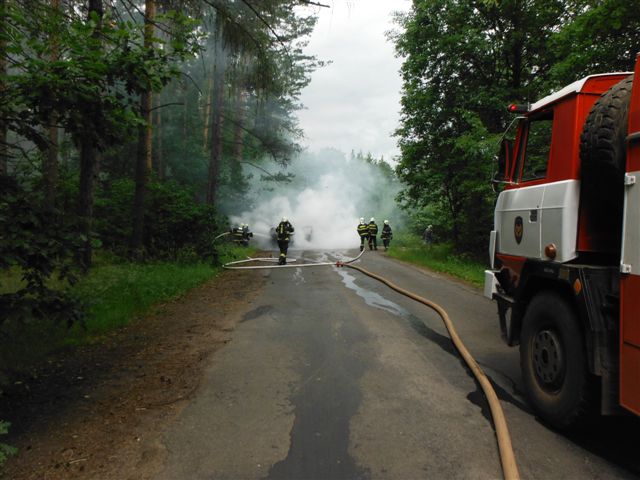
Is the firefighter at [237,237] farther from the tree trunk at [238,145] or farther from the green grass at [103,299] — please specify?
the green grass at [103,299]

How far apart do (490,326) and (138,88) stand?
5672 millimetres

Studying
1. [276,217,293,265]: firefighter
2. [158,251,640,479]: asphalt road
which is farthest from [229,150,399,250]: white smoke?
[158,251,640,479]: asphalt road

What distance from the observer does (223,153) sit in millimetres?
28828

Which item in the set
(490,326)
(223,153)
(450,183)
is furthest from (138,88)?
(223,153)

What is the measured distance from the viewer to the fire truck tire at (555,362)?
3.01m

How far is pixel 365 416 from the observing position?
137 inches

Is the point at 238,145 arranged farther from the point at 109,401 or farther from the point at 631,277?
the point at 631,277

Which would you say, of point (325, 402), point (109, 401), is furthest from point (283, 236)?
point (325, 402)

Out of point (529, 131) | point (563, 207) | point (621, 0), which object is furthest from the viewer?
point (621, 0)

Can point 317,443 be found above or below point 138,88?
below

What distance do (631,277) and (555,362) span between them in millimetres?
1078

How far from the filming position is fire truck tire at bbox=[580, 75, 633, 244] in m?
2.86

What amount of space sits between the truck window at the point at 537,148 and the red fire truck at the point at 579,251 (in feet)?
0.04

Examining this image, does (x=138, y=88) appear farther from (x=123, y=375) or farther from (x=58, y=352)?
(x=58, y=352)
